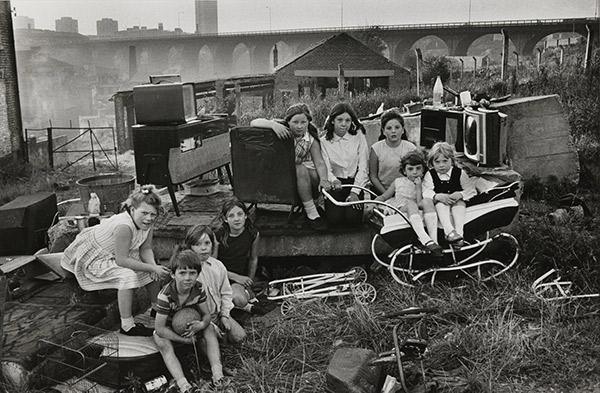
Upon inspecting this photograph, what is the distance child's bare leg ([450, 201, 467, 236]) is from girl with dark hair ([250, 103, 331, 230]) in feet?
3.67

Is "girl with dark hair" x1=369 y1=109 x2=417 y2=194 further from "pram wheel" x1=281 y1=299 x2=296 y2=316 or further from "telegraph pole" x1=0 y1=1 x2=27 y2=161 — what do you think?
"telegraph pole" x1=0 y1=1 x2=27 y2=161

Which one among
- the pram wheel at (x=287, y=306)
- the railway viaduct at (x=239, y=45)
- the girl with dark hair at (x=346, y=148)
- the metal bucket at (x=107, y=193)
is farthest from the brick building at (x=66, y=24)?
the pram wheel at (x=287, y=306)

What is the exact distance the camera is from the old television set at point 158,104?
247 inches

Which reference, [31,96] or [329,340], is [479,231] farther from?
[31,96]

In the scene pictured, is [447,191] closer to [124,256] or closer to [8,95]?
[124,256]

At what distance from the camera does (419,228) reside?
15.6 ft

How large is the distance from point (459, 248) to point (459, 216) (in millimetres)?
253

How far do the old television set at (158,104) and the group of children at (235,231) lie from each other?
4.05ft

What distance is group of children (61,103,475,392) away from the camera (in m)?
4.12

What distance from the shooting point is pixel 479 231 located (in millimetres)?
4957

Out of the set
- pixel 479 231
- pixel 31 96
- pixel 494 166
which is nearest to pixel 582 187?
pixel 494 166

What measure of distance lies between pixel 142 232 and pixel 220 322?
935 mm

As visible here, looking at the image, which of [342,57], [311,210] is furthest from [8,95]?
[342,57]

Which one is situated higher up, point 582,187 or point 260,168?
point 260,168
